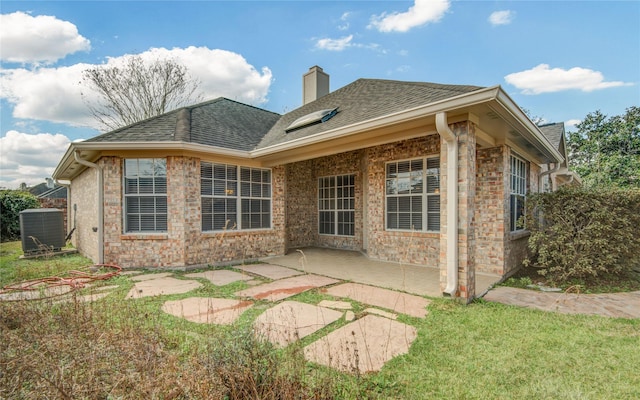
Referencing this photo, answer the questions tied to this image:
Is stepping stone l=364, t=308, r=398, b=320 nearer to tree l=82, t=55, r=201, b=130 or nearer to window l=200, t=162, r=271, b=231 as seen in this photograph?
window l=200, t=162, r=271, b=231

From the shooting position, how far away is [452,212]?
167 inches

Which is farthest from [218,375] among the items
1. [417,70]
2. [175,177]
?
[417,70]

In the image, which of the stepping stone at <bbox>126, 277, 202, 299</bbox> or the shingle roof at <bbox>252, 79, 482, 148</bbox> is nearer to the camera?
the stepping stone at <bbox>126, 277, 202, 299</bbox>

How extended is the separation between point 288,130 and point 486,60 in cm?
753

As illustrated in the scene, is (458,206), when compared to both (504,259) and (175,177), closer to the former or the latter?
(504,259)

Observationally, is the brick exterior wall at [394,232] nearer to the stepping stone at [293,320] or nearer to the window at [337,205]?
the window at [337,205]

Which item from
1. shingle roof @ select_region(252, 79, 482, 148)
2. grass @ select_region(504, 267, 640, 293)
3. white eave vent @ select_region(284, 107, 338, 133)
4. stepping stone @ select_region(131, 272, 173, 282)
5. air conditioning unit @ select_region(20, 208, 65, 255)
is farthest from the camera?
air conditioning unit @ select_region(20, 208, 65, 255)

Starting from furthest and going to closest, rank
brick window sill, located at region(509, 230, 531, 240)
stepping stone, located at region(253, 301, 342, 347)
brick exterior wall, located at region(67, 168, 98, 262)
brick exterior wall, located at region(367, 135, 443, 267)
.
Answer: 1. brick exterior wall, located at region(67, 168, 98, 262)
2. brick exterior wall, located at region(367, 135, 443, 267)
3. brick window sill, located at region(509, 230, 531, 240)
4. stepping stone, located at region(253, 301, 342, 347)

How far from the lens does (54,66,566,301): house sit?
434 cm

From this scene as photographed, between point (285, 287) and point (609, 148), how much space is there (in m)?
22.1

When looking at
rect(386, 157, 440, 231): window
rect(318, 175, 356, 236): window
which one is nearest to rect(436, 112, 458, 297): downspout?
rect(386, 157, 440, 231): window

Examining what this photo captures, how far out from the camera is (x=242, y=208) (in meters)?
7.56

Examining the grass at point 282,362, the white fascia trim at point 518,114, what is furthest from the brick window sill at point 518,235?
the grass at point 282,362

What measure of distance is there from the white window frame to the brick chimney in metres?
7.08
